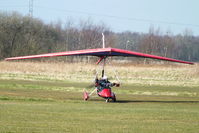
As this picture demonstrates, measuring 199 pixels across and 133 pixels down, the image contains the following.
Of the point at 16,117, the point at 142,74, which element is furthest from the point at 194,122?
the point at 142,74

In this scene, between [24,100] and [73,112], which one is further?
[24,100]

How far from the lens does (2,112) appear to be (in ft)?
46.1

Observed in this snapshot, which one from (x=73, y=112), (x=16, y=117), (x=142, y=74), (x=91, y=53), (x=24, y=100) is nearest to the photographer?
(x=16, y=117)

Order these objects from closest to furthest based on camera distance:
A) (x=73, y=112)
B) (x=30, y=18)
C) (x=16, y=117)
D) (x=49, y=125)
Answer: (x=49, y=125)
(x=16, y=117)
(x=73, y=112)
(x=30, y=18)

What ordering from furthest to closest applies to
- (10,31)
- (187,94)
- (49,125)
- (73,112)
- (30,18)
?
(30,18)
(10,31)
(187,94)
(73,112)
(49,125)

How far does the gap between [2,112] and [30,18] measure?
6224 centimetres

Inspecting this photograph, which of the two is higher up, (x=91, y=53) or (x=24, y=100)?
(x=91, y=53)

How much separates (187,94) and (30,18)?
171ft

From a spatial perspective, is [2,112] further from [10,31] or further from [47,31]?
[47,31]

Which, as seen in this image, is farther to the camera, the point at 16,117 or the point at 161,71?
the point at 161,71

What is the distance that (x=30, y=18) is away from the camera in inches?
2953

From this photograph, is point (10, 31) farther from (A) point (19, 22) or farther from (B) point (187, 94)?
(B) point (187, 94)

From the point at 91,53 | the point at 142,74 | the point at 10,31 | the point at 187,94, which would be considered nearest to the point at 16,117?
the point at 91,53

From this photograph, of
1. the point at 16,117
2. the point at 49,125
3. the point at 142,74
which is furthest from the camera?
the point at 142,74
